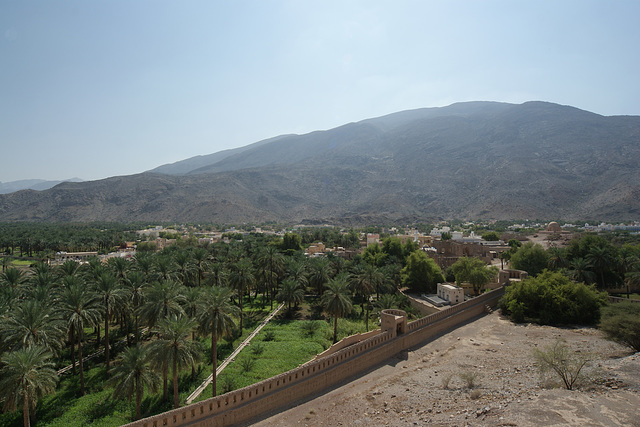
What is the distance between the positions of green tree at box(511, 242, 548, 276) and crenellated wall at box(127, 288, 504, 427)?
68.0 feet

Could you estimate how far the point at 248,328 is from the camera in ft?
107

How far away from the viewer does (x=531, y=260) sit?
149 feet

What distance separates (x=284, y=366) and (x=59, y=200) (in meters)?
198

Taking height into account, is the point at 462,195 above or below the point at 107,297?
below

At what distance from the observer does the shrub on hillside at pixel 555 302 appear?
29922 millimetres

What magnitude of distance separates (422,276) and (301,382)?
2660 cm

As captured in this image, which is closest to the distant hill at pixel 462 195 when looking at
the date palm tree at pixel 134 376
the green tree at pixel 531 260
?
the green tree at pixel 531 260

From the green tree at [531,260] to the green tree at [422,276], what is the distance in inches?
441

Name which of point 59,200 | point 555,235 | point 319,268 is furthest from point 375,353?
point 59,200

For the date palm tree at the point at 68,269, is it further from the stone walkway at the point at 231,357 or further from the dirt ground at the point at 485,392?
the dirt ground at the point at 485,392

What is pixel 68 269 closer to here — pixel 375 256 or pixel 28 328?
pixel 28 328

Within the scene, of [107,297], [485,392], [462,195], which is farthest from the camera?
[462,195]

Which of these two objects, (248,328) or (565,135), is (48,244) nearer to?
(248,328)

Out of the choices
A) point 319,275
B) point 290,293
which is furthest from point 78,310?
point 319,275
